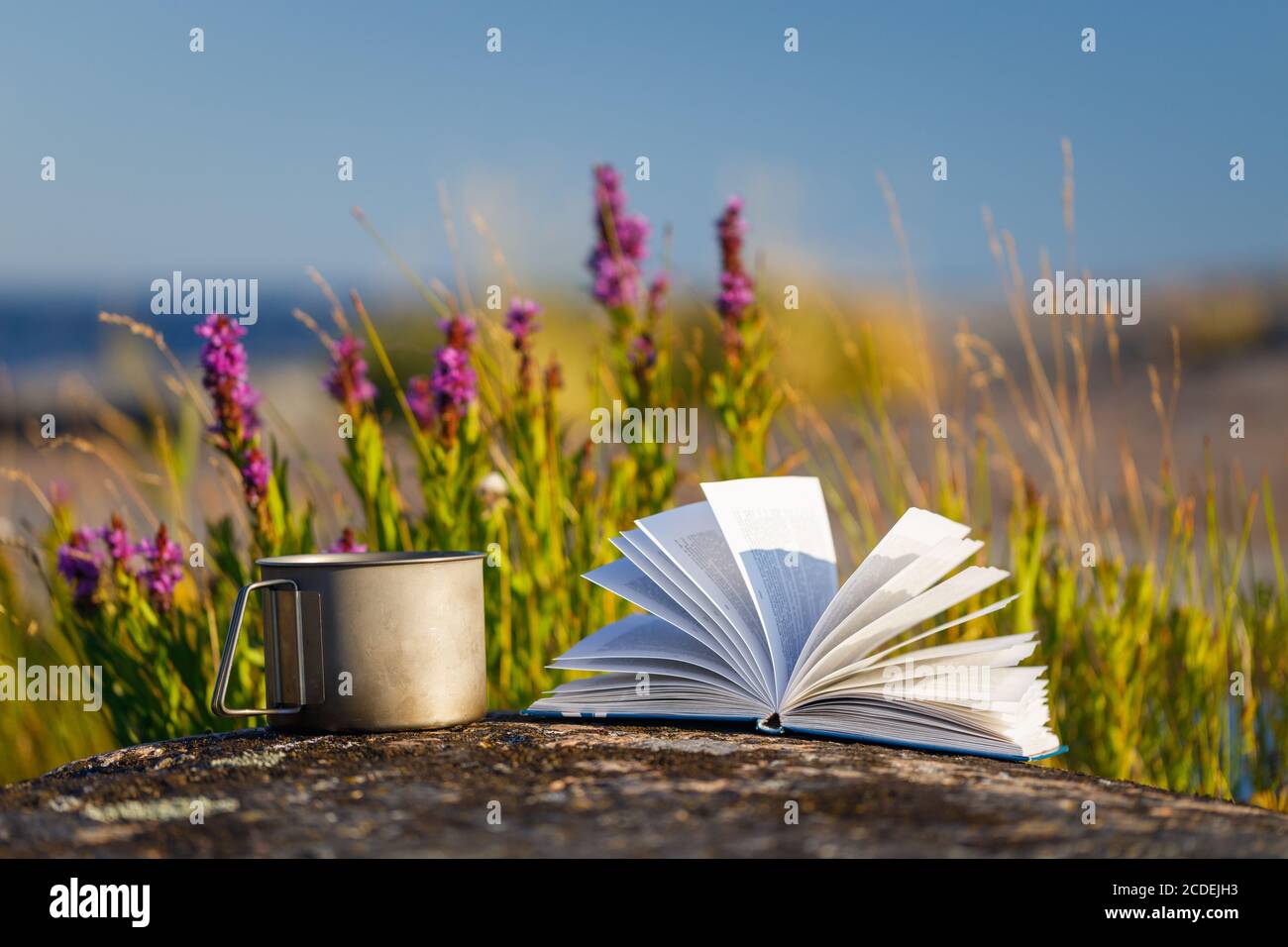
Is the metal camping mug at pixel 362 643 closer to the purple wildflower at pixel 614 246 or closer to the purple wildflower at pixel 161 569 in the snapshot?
the purple wildflower at pixel 161 569

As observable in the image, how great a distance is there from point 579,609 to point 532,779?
1280mm

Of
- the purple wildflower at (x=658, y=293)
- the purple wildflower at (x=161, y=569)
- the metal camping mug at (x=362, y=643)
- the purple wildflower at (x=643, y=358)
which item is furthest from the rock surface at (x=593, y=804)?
the purple wildflower at (x=658, y=293)

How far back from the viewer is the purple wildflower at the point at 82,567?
2232mm

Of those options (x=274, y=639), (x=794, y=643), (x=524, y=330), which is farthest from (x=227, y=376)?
(x=794, y=643)

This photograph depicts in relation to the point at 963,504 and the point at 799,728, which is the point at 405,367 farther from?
the point at 799,728

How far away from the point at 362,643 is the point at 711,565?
1.57 feet

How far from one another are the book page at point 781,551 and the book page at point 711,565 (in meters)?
0.02

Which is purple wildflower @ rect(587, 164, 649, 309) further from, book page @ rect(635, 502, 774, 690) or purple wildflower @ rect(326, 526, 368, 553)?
book page @ rect(635, 502, 774, 690)

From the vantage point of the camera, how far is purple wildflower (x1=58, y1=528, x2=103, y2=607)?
87.9 inches

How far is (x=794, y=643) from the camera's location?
1.63 metres

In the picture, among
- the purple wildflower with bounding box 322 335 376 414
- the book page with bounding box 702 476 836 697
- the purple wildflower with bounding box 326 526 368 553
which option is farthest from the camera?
the purple wildflower with bounding box 322 335 376 414

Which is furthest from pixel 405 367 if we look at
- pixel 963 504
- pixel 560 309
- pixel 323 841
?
pixel 323 841

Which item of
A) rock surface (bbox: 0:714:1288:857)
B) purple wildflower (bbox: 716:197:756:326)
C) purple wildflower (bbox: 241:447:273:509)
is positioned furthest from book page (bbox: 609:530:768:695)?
purple wildflower (bbox: 716:197:756:326)

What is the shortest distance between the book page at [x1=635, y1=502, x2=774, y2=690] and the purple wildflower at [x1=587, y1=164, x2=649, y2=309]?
3.77ft
